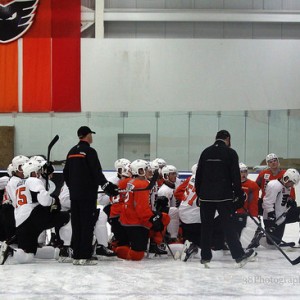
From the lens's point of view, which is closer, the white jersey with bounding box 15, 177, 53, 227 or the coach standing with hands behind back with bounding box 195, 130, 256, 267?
the coach standing with hands behind back with bounding box 195, 130, 256, 267

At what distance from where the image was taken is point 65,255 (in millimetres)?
6465

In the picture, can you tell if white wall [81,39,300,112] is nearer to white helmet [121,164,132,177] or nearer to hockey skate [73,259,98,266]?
white helmet [121,164,132,177]

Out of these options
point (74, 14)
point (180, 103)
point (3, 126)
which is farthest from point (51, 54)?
point (180, 103)

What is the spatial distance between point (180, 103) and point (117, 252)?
8823mm

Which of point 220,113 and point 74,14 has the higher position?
point 74,14

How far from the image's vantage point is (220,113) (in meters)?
14.1

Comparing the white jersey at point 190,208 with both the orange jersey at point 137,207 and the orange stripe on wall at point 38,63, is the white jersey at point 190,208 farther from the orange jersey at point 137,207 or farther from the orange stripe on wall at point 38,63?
the orange stripe on wall at point 38,63

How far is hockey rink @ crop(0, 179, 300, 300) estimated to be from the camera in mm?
4660

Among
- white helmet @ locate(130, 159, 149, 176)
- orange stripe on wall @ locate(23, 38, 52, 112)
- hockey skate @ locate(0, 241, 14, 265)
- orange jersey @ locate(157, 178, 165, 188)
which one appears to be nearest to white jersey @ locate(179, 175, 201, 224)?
white helmet @ locate(130, 159, 149, 176)

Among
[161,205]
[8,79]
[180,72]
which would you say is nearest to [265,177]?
[161,205]

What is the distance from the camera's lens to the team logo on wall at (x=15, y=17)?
1498 cm

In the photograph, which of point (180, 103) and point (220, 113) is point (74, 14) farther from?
point (220, 113)

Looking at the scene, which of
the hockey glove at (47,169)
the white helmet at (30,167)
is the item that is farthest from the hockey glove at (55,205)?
the hockey glove at (47,169)

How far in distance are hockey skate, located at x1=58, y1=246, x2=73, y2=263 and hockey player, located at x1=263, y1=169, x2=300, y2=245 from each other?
7.15 ft
